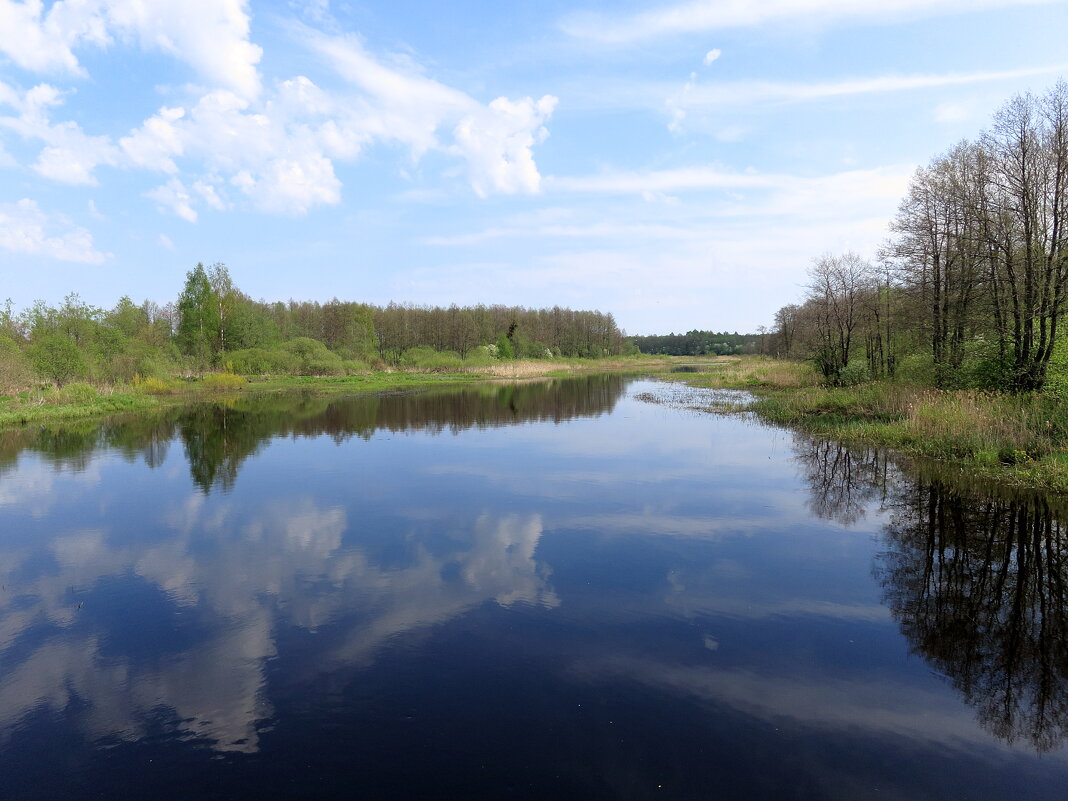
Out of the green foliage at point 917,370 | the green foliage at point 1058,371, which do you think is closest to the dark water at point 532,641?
the green foliage at point 1058,371

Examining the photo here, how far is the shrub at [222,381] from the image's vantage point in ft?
134

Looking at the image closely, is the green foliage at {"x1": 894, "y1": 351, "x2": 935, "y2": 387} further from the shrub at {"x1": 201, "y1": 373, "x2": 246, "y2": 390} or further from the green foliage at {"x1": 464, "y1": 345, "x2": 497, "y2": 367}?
the green foliage at {"x1": 464, "y1": 345, "x2": 497, "y2": 367}

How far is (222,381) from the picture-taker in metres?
41.7

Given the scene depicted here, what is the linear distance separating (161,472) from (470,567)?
10685mm

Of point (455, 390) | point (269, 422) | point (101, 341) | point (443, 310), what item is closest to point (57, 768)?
point (269, 422)

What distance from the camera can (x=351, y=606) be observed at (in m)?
6.93

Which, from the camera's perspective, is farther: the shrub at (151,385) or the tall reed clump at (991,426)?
the shrub at (151,385)

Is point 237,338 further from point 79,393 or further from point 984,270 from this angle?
point 984,270

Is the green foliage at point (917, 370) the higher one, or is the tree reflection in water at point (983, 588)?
the green foliage at point (917, 370)

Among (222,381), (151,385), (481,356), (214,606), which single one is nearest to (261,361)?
(222,381)

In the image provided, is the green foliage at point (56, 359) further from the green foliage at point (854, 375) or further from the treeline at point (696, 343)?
the treeline at point (696, 343)

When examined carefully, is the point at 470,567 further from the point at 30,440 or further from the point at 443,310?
A: the point at 443,310

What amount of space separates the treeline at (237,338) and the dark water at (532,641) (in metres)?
24.0

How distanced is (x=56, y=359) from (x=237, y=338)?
20.6 m
